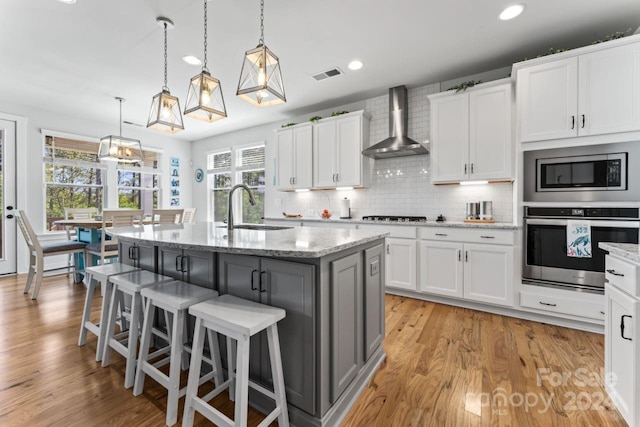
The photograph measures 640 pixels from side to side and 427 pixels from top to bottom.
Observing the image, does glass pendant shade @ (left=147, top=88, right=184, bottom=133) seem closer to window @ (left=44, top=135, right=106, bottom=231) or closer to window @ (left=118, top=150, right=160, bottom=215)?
window @ (left=118, top=150, right=160, bottom=215)

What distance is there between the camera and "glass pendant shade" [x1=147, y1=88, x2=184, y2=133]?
2365 millimetres

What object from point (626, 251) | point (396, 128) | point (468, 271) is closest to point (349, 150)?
point (396, 128)

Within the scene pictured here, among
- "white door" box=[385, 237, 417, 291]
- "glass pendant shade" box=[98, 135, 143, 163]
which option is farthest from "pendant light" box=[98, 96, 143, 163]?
"white door" box=[385, 237, 417, 291]

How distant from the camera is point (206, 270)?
5.89 ft

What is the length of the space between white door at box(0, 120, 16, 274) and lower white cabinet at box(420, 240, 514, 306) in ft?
20.3

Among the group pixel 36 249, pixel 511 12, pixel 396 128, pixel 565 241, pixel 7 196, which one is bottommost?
pixel 36 249

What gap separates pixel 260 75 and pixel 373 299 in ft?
5.48

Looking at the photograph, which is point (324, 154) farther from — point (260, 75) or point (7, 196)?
point (7, 196)

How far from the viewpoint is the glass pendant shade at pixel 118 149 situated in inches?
153

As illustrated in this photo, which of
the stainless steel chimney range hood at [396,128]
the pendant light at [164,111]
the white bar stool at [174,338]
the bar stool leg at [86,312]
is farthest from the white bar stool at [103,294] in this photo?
the stainless steel chimney range hood at [396,128]

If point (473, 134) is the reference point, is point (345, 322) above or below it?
below

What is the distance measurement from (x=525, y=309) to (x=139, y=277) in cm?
340

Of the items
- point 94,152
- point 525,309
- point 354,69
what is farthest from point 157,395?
point 94,152

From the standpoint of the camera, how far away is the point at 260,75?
1.84 meters
